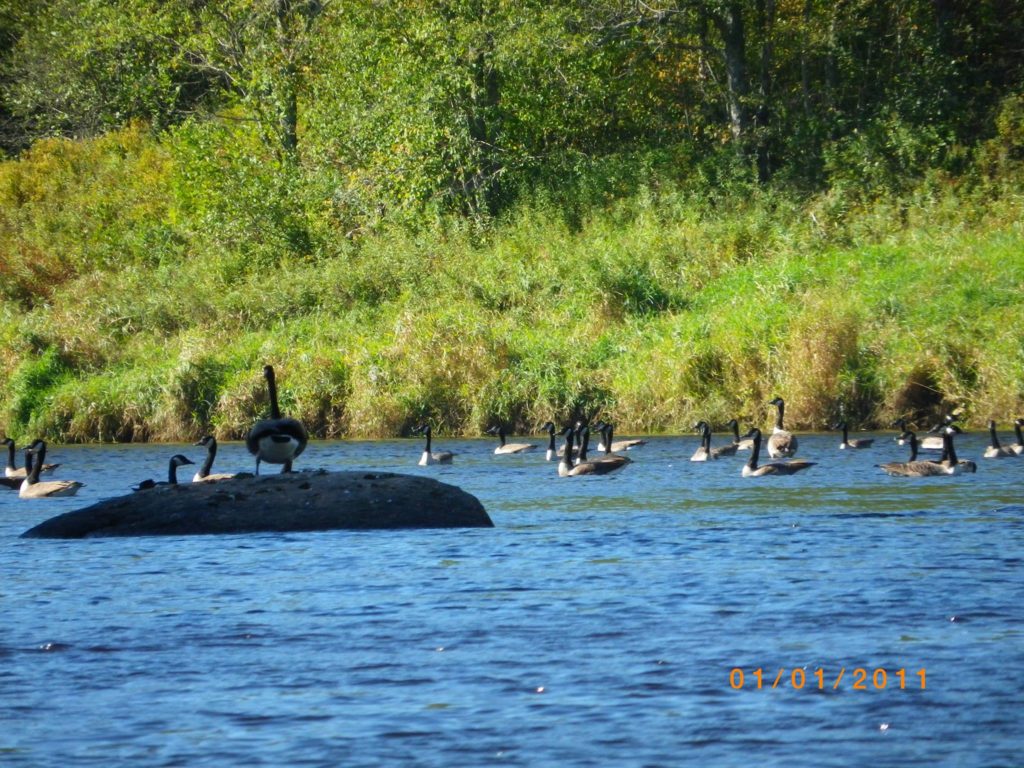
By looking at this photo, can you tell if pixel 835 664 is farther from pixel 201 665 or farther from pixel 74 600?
pixel 74 600

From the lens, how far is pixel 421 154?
1688 inches

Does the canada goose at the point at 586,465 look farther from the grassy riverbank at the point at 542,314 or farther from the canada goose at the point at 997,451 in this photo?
the grassy riverbank at the point at 542,314

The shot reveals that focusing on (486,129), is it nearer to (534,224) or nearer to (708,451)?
(534,224)

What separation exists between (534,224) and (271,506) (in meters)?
25.8

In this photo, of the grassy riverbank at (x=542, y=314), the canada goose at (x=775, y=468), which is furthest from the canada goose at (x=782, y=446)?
the grassy riverbank at (x=542, y=314)

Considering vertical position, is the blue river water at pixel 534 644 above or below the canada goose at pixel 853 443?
below

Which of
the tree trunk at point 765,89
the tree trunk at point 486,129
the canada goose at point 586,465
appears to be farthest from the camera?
the tree trunk at point 486,129

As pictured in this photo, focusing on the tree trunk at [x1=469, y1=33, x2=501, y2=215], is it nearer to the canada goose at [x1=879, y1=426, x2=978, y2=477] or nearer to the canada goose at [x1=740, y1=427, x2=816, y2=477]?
the canada goose at [x1=740, y1=427, x2=816, y2=477]

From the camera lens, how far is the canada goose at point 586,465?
2475cm

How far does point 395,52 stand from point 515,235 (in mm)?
5607

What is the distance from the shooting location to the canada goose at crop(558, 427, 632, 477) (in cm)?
2475

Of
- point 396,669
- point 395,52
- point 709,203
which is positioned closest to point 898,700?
point 396,669

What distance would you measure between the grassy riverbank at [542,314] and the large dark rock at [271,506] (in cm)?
1562

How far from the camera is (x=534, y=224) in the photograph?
40.9m
